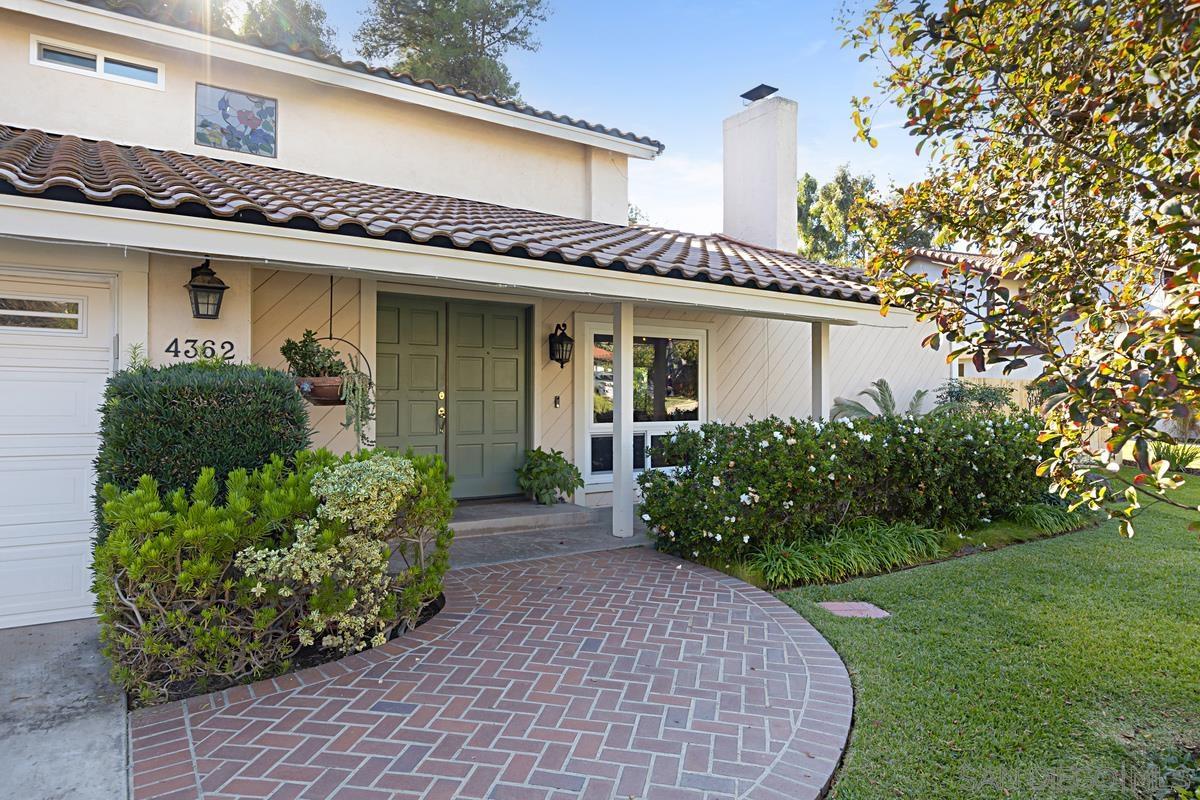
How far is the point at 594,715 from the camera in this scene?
11.3 ft

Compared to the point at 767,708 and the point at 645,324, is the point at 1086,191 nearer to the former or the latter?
the point at 767,708

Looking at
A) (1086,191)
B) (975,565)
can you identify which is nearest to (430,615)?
(1086,191)

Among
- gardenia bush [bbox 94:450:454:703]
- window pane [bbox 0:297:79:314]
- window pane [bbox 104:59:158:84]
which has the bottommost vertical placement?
gardenia bush [bbox 94:450:454:703]

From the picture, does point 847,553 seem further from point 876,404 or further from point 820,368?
point 876,404

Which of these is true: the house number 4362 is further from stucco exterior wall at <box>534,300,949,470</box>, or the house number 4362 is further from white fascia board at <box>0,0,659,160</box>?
white fascia board at <box>0,0,659,160</box>

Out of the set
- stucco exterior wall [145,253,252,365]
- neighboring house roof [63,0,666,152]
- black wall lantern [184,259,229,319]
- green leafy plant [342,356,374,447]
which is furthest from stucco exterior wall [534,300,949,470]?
black wall lantern [184,259,229,319]

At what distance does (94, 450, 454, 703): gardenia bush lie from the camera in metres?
3.54

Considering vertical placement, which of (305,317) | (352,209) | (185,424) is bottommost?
(185,424)

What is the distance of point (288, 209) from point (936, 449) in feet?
22.3

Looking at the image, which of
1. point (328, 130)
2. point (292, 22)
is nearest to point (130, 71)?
point (328, 130)

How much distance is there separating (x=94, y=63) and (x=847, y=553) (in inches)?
361

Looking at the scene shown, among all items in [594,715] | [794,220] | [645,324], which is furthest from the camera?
[794,220]

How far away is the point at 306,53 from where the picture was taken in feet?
25.6

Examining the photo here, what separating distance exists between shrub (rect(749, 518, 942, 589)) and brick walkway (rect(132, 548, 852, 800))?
1.02m
